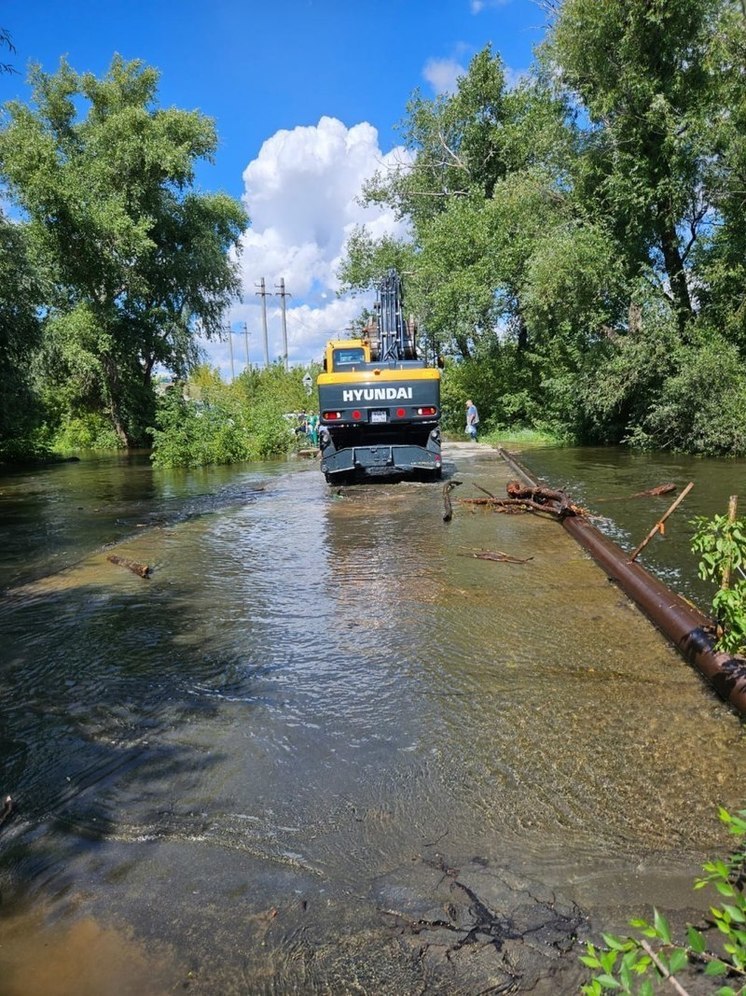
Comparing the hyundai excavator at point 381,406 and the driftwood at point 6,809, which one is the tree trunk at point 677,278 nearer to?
the hyundai excavator at point 381,406

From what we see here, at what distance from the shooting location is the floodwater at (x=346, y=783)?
2.33m

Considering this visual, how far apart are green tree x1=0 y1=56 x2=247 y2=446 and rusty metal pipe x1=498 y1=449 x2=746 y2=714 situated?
25.0m

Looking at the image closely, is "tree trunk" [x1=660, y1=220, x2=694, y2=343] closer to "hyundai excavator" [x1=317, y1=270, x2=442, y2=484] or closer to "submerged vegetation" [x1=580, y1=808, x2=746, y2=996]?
"hyundai excavator" [x1=317, y1=270, x2=442, y2=484]

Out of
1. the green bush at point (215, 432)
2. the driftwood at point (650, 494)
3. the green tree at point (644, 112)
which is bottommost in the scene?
the driftwood at point (650, 494)

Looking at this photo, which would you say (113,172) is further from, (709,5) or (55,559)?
(55,559)

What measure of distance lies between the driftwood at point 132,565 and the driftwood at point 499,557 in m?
3.65

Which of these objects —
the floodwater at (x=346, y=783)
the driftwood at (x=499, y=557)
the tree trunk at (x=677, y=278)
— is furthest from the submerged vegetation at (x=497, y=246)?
the floodwater at (x=346, y=783)

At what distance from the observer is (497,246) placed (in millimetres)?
27078

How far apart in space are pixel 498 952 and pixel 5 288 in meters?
22.3

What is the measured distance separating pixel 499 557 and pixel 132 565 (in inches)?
168

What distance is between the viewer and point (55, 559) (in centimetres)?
912

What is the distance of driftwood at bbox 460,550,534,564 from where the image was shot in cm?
753

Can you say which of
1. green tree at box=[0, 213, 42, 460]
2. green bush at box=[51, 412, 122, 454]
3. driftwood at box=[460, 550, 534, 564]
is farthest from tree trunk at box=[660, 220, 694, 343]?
green bush at box=[51, 412, 122, 454]

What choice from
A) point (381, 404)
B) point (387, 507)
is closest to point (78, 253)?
point (381, 404)
